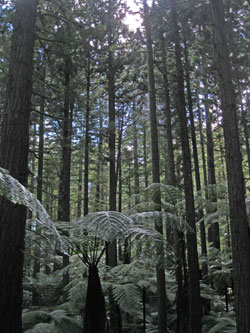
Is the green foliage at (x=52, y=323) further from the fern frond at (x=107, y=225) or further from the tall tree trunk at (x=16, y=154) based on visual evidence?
the fern frond at (x=107, y=225)

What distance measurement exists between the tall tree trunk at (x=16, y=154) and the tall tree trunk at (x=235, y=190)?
148 inches

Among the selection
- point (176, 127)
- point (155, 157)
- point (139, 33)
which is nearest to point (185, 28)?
point (139, 33)

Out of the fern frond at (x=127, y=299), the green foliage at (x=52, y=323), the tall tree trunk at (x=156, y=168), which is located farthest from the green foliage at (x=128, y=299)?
the tall tree trunk at (x=156, y=168)

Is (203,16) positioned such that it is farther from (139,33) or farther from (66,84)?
(66,84)

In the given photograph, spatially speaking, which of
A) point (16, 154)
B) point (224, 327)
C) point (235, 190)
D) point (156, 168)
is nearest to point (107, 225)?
point (16, 154)

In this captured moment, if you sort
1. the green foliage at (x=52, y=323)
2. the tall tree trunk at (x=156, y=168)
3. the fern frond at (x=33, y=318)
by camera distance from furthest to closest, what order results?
the tall tree trunk at (x=156, y=168), the fern frond at (x=33, y=318), the green foliage at (x=52, y=323)

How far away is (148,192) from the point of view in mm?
8180

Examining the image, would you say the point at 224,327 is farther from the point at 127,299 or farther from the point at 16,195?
the point at 16,195

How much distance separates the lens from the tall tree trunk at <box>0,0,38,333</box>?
395cm

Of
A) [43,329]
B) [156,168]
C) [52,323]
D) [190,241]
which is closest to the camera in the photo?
[43,329]

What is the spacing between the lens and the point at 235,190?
573cm

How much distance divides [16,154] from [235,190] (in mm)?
4061

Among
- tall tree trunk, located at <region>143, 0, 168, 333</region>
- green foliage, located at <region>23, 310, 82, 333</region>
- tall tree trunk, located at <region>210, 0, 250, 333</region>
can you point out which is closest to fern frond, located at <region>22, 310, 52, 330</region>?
green foliage, located at <region>23, 310, 82, 333</region>

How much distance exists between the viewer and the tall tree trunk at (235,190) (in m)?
5.26
